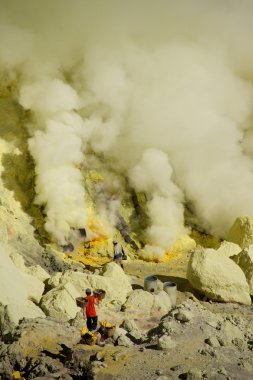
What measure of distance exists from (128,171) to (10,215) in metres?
4.23

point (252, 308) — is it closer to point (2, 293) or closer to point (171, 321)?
point (171, 321)

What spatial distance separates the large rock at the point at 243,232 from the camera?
35.6ft

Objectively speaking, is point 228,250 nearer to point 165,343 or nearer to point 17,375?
point 165,343

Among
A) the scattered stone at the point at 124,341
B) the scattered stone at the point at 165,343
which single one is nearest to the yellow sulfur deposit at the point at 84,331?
the scattered stone at the point at 124,341

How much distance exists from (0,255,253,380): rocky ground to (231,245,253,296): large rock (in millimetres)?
1261

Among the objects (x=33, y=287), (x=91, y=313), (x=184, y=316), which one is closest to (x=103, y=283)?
(x=33, y=287)

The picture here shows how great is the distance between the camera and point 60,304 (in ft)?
24.0

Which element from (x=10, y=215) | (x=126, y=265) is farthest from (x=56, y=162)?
(x=126, y=265)

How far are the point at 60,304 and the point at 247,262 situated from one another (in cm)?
417

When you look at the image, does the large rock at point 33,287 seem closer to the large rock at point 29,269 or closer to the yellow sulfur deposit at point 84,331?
the large rock at point 29,269

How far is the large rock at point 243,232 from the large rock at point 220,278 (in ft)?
8.19

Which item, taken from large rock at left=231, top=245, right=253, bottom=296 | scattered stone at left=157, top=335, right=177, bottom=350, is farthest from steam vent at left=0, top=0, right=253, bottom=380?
scattered stone at left=157, top=335, right=177, bottom=350

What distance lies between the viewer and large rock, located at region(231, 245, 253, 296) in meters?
8.48

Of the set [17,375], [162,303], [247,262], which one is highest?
[247,262]
